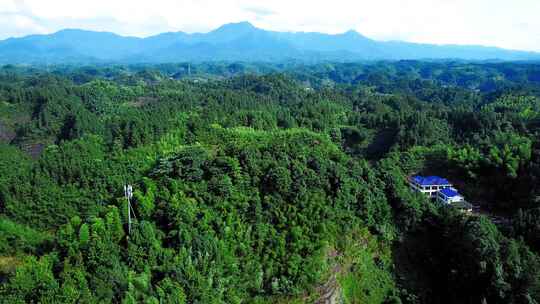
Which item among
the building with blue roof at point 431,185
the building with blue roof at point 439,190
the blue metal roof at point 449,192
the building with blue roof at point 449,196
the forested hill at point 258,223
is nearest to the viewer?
the forested hill at point 258,223

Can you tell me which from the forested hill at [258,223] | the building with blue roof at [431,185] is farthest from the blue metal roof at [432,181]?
the forested hill at [258,223]

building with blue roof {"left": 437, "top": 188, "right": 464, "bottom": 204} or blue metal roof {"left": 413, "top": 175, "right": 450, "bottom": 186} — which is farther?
blue metal roof {"left": 413, "top": 175, "right": 450, "bottom": 186}

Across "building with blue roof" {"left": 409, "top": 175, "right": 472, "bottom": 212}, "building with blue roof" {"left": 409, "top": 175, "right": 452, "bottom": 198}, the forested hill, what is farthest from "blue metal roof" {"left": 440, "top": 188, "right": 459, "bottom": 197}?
the forested hill

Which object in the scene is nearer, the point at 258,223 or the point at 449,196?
the point at 258,223

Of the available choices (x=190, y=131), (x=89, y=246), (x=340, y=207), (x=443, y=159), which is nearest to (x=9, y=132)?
(x=190, y=131)

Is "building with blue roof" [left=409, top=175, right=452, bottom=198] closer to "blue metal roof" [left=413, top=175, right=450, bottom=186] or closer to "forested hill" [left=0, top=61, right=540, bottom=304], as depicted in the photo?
"blue metal roof" [left=413, top=175, right=450, bottom=186]

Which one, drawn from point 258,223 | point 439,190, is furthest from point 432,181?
point 258,223

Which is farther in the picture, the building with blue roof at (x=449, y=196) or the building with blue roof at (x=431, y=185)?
the building with blue roof at (x=431, y=185)

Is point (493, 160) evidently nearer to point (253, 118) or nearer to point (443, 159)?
point (443, 159)

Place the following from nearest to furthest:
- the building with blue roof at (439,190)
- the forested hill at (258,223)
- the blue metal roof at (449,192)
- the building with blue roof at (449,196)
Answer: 1. the forested hill at (258,223)
2. the building with blue roof at (439,190)
3. the building with blue roof at (449,196)
4. the blue metal roof at (449,192)

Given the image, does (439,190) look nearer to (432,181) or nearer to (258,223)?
(432,181)

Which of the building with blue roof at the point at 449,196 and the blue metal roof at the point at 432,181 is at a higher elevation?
the blue metal roof at the point at 432,181

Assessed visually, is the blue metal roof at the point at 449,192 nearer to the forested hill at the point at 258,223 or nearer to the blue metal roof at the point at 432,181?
the blue metal roof at the point at 432,181
